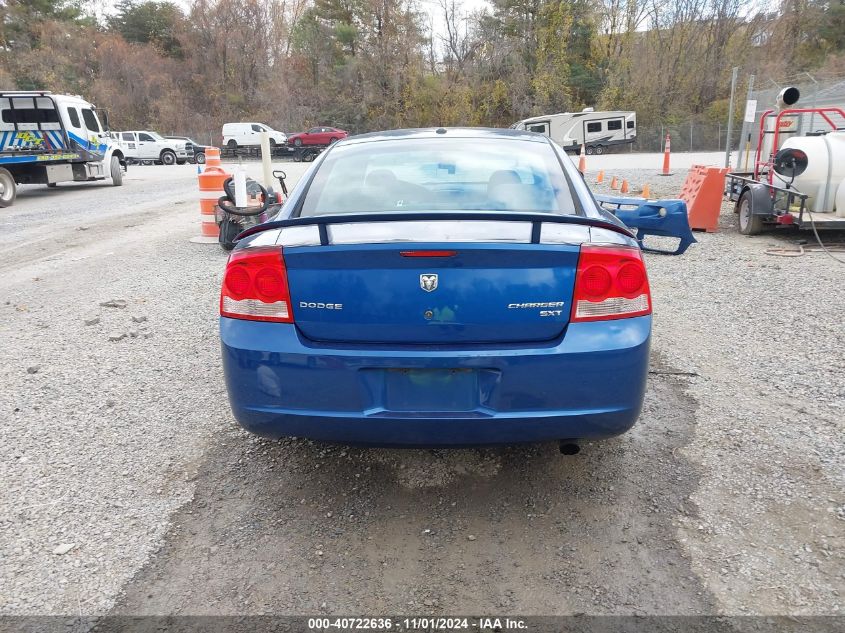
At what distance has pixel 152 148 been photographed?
3494 cm

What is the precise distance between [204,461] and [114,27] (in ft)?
217

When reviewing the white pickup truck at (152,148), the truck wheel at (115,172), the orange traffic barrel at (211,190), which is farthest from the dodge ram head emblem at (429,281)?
the white pickup truck at (152,148)

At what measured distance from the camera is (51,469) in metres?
3.13

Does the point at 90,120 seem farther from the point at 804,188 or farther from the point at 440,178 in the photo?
the point at 440,178

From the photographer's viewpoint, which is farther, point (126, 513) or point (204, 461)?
point (204, 461)

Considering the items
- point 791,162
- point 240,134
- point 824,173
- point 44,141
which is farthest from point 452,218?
point 240,134

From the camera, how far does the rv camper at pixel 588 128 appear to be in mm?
36969

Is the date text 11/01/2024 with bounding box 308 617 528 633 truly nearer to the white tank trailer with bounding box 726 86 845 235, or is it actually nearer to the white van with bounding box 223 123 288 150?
the white tank trailer with bounding box 726 86 845 235

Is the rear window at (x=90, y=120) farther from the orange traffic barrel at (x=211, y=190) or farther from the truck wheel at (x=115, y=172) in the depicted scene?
the orange traffic barrel at (x=211, y=190)

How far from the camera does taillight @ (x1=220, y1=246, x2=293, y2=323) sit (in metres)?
2.46

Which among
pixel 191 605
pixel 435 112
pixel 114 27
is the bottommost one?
pixel 191 605

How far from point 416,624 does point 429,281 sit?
1218mm

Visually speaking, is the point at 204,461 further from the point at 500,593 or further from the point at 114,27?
the point at 114,27

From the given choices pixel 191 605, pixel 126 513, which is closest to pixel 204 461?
pixel 126 513
